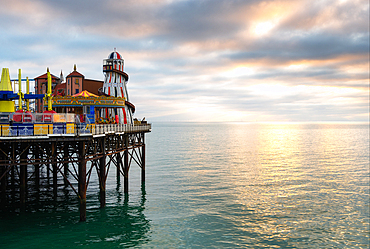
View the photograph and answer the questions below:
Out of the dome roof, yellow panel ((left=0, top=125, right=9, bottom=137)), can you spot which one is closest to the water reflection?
yellow panel ((left=0, top=125, right=9, bottom=137))

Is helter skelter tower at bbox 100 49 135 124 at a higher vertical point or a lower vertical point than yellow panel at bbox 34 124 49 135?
higher

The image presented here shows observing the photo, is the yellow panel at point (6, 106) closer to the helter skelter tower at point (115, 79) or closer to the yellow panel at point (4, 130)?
the yellow panel at point (4, 130)

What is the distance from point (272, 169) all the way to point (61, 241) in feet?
138

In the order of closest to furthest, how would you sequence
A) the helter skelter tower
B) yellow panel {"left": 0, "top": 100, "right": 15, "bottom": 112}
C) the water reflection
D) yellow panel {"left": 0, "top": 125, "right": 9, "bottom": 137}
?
the water reflection < yellow panel {"left": 0, "top": 125, "right": 9, "bottom": 137} < yellow panel {"left": 0, "top": 100, "right": 15, "bottom": 112} < the helter skelter tower

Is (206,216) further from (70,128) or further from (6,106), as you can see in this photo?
(6,106)

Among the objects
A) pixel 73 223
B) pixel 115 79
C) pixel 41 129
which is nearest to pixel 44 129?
pixel 41 129

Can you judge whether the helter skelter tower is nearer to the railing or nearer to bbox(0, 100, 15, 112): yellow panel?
bbox(0, 100, 15, 112): yellow panel

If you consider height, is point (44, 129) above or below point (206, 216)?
above

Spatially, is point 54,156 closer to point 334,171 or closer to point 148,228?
point 148,228

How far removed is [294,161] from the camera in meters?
65.8

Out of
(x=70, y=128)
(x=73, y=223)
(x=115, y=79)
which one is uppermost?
(x=115, y=79)

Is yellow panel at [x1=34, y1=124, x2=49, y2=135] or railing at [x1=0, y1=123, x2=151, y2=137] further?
yellow panel at [x1=34, y1=124, x2=49, y2=135]

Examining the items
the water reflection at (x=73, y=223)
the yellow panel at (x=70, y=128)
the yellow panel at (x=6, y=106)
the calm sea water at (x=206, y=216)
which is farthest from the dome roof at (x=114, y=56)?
the yellow panel at (x=70, y=128)

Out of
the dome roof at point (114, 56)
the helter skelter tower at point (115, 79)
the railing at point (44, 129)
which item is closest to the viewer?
the railing at point (44, 129)
